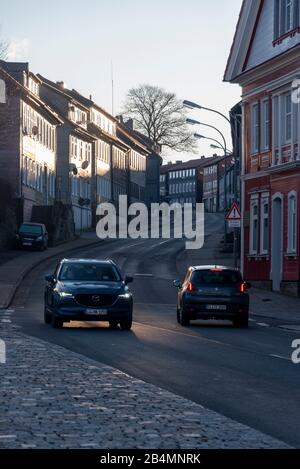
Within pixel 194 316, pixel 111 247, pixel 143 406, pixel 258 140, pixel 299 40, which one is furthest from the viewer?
pixel 111 247

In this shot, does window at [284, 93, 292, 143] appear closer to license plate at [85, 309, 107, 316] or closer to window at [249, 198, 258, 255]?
window at [249, 198, 258, 255]

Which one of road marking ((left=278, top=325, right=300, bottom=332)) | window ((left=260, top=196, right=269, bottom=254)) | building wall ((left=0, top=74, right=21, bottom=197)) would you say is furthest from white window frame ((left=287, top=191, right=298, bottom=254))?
building wall ((left=0, top=74, right=21, bottom=197))

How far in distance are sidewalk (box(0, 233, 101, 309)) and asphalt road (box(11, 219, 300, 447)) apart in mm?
3495

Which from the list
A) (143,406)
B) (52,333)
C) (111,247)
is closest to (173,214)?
(111,247)

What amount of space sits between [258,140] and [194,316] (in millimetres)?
20918

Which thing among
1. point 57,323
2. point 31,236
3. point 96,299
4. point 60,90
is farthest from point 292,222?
point 60,90

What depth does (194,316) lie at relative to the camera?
103 feet

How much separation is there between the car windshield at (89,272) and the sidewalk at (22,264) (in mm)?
9805

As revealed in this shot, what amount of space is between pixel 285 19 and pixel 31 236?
2953 cm

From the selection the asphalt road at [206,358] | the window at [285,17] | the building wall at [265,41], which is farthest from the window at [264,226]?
the asphalt road at [206,358]

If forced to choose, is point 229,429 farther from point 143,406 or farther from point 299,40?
point 299,40

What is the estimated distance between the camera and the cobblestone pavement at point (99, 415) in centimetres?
1011

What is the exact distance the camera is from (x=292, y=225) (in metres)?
46.7

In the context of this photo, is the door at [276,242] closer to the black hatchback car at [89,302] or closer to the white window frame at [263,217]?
the white window frame at [263,217]
